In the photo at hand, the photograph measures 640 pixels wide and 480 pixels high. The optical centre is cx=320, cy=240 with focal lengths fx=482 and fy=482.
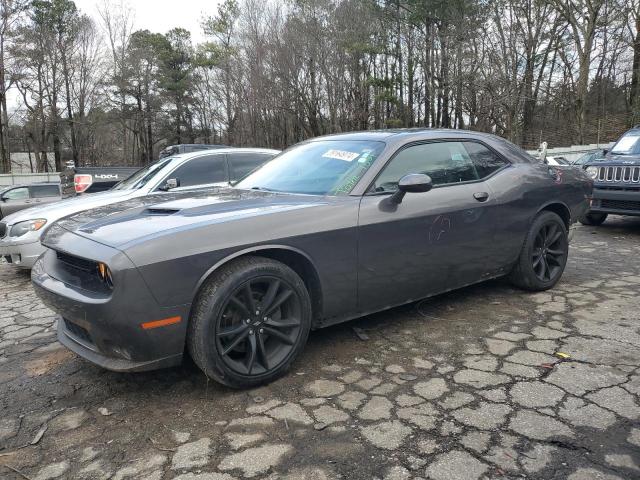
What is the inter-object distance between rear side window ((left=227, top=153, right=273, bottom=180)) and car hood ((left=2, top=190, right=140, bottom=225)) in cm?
142

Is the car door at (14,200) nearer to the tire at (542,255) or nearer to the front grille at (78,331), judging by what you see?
the front grille at (78,331)

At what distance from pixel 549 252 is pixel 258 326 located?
123 inches

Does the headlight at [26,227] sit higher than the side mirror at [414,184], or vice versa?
the side mirror at [414,184]

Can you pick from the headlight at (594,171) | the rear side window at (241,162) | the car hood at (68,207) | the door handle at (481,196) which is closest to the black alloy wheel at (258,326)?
the door handle at (481,196)

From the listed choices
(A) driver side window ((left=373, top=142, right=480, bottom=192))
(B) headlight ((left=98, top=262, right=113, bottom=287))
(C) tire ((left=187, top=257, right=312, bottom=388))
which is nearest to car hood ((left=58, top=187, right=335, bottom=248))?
(B) headlight ((left=98, top=262, right=113, bottom=287))

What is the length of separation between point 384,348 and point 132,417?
65.4 inches

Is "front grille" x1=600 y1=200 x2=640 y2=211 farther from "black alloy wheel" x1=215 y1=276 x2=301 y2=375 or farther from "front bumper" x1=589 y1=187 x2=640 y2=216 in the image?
"black alloy wheel" x1=215 y1=276 x2=301 y2=375

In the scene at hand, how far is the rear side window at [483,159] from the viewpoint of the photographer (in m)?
4.07

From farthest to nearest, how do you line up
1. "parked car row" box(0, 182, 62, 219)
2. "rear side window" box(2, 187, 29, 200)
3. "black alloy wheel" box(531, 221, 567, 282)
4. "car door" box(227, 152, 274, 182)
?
1. "rear side window" box(2, 187, 29, 200)
2. "parked car row" box(0, 182, 62, 219)
3. "car door" box(227, 152, 274, 182)
4. "black alloy wheel" box(531, 221, 567, 282)

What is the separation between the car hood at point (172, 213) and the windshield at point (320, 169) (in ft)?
0.55

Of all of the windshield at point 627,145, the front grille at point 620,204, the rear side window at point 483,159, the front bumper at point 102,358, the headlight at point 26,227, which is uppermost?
the windshield at point 627,145

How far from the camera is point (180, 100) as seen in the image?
1535 inches

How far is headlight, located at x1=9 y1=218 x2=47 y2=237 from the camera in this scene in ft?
19.1

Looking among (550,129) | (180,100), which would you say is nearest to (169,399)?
(550,129)
